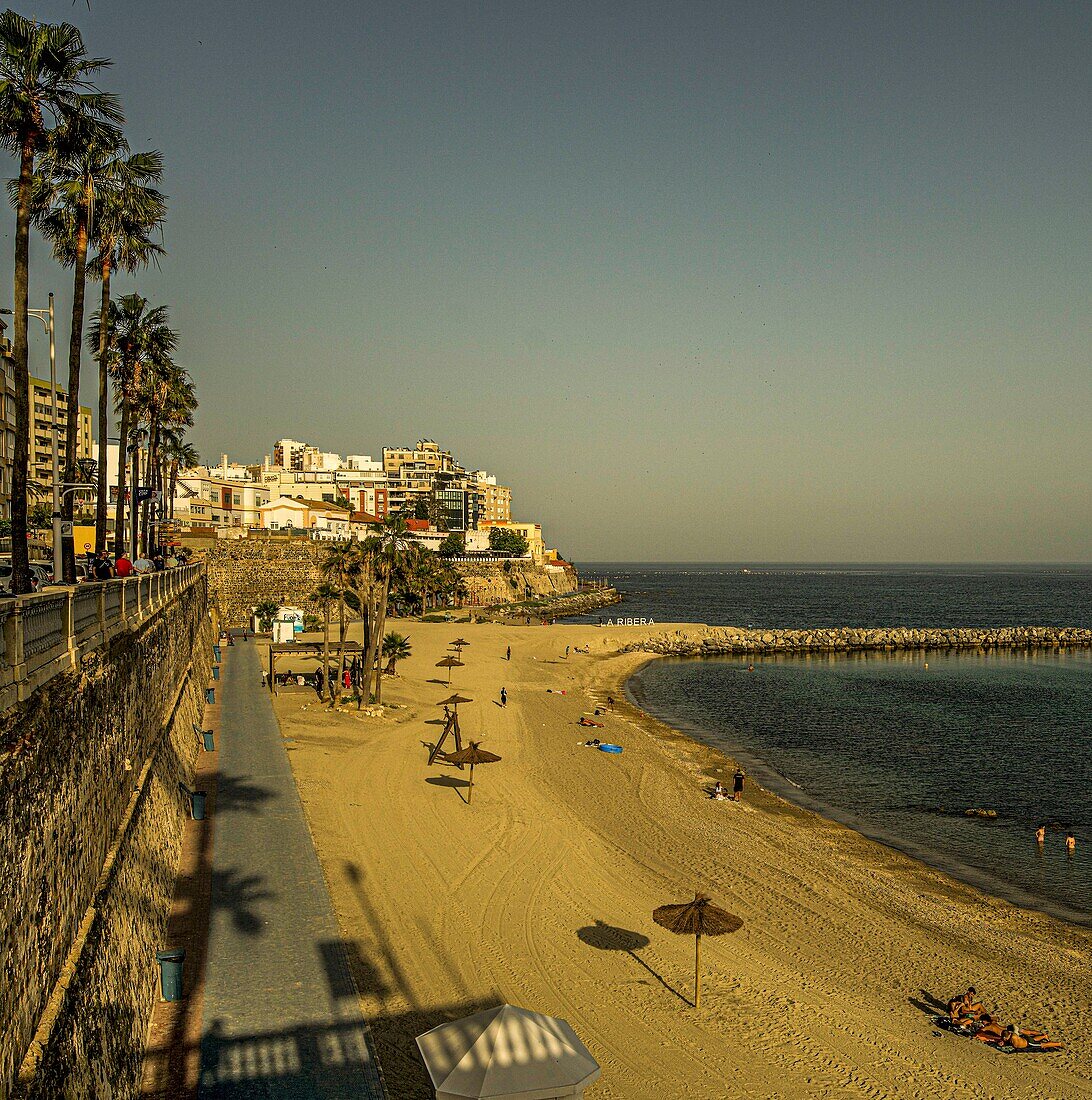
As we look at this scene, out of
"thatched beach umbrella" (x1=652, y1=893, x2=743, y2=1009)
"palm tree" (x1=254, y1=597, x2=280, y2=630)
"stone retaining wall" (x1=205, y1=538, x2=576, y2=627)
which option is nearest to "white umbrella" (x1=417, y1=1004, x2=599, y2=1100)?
"thatched beach umbrella" (x1=652, y1=893, x2=743, y2=1009)

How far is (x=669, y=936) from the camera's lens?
18.1m

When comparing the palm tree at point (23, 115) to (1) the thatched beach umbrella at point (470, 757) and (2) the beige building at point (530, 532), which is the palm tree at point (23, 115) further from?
(2) the beige building at point (530, 532)

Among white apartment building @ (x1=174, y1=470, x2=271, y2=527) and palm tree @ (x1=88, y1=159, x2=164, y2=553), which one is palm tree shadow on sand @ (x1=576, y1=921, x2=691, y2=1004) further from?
white apartment building @ (x1=174, y1=470, x2=271, y2=527)

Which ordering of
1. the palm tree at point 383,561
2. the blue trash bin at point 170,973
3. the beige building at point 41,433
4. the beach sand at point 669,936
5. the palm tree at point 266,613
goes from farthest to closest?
the beige building at point 41,433 < the palm tree at point 266,613 < the palm tree at point 383,561 < the beach sand at point 669,936 < the blue trash bin at point 170,973

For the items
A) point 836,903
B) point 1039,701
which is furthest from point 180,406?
point 1039,701

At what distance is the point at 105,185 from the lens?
83.4 ft

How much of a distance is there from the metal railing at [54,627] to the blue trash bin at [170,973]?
5.07 m

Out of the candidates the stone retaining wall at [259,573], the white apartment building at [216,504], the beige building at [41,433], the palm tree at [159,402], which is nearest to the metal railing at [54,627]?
the palm tree at [159,402]

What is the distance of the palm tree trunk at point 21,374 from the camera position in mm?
17391

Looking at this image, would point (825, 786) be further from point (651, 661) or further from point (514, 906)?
point (651, 661)

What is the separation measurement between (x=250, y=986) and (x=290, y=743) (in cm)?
1811

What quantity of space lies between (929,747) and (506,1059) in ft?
121

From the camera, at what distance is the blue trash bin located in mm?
12977

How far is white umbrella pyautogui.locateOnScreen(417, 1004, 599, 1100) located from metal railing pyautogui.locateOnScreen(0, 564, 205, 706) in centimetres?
663
